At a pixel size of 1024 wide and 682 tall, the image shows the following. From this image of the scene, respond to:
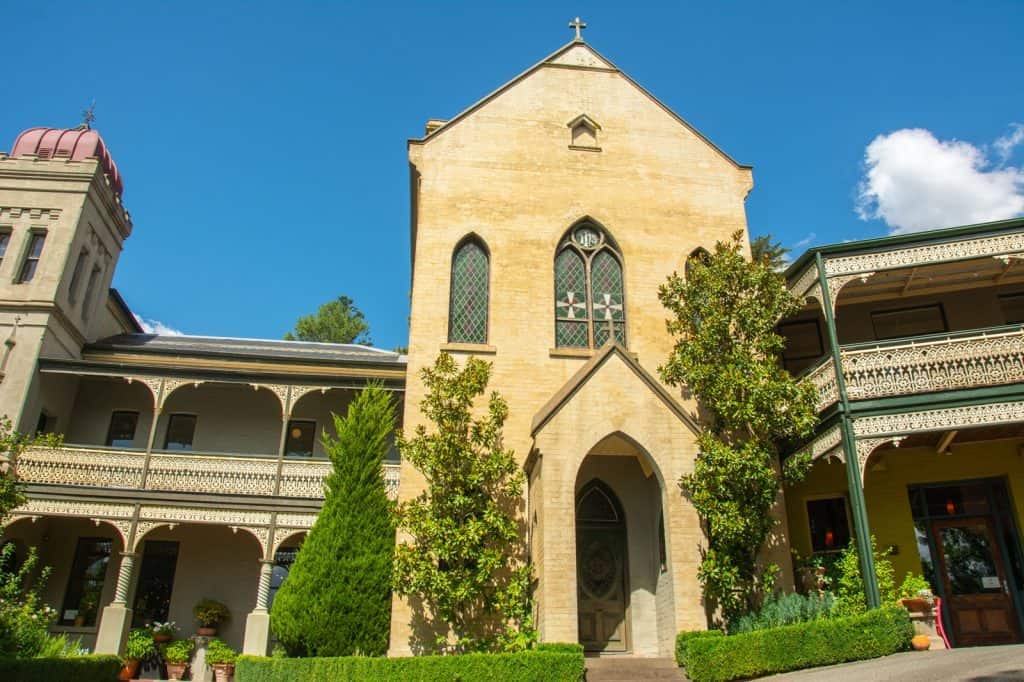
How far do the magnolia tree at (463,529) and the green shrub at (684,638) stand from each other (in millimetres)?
2667

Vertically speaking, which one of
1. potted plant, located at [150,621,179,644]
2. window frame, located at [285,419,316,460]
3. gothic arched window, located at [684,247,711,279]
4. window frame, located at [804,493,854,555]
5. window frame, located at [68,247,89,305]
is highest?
window frame, located at [68,247,89,305]

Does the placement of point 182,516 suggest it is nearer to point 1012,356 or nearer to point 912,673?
point 912,673

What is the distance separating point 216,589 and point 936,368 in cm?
1920

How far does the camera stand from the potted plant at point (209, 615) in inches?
763

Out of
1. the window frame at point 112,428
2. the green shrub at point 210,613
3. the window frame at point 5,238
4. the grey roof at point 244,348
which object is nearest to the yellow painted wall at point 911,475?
the grey roof at point 244,348

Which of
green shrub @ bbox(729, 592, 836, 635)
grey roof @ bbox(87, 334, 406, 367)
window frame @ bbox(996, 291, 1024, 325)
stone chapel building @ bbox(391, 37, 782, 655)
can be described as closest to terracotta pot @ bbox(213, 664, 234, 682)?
stone chapel building @ bbox(391, 37, 782, 655)

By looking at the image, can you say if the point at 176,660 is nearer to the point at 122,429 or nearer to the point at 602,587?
the point at 122,429

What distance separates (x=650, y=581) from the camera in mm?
15492

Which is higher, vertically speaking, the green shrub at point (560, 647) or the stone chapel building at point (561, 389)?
A: the stone chapel building at point (561, 389)

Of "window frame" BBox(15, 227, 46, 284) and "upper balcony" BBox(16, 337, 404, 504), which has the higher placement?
"window frame" BBox(15, 227, 46, 284)

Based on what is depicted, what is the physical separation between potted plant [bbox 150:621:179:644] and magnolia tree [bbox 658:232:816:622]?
14164 millimetres

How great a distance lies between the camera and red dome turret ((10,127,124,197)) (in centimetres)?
2431

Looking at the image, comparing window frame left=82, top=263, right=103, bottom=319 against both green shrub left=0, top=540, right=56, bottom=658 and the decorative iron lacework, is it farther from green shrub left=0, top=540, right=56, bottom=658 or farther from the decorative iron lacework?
the decorative iron lacework

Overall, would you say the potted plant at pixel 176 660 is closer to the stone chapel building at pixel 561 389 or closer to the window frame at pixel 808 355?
the stone chapel building at pixel 561 389
